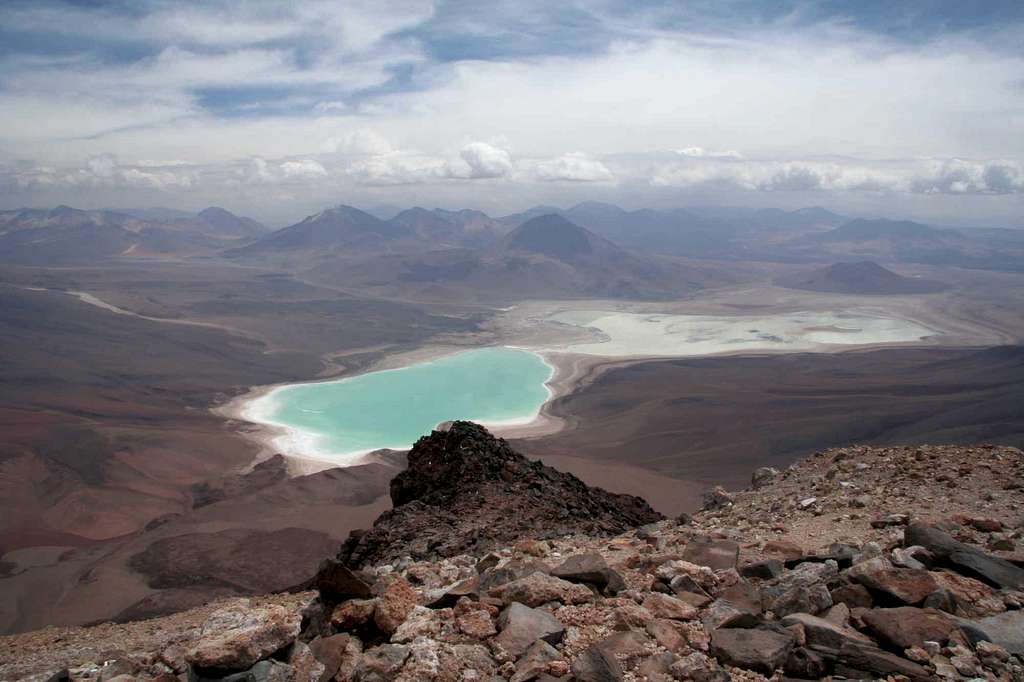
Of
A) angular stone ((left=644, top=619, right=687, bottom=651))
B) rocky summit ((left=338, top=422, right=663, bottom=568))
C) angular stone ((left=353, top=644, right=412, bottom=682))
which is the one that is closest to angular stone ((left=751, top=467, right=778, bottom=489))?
rocky summit ((left=338, top=422, right=663, bottom=568))

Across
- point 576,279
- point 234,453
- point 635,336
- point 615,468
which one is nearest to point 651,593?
point 615,468

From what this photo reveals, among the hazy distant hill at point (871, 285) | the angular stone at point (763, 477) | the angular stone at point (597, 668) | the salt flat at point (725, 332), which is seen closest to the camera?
the angular stone at point (597, 668)

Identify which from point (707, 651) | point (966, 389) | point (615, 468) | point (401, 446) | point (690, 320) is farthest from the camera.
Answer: point (690, 320)

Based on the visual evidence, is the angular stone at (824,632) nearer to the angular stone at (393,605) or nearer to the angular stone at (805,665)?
the angular stone at (805,665)

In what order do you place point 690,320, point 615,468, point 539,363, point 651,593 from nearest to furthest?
point 651,593 → point 615,468 → point 539,363 → point 690,320

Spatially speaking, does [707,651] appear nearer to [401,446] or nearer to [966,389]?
[401,446]

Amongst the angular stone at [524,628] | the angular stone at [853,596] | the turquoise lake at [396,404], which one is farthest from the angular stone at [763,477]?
the turquoise lake at [396,404]

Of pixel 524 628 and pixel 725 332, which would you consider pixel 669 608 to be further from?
pixel 725 332
